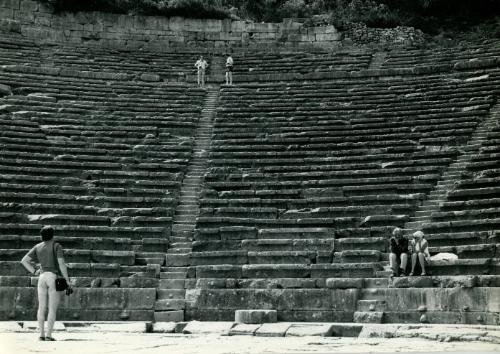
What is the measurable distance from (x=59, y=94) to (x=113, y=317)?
30.1 ft

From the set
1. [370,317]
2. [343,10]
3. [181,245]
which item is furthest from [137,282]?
[343,10]

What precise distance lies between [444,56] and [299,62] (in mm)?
4231

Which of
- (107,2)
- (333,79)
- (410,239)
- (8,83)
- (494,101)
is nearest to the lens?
(410,239)

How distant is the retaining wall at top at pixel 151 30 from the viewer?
22734 mm

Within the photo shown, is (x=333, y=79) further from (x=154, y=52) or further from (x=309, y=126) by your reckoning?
(x=154, y=52)

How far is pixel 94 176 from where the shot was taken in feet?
44.3

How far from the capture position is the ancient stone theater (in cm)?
985

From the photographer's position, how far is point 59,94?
1753 centimetres

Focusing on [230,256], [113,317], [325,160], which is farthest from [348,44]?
[113,317]

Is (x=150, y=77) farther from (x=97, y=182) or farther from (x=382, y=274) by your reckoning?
(x=382, y=274)

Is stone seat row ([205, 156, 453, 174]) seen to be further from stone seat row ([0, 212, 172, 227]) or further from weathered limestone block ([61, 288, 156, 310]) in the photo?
weathered limestone block ([61, 288, 156, 310])

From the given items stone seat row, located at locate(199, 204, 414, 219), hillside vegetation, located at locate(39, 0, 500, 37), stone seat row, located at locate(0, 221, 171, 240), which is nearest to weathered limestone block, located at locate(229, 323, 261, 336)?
stone seat row, located at locate(0, 221, 171, 240)

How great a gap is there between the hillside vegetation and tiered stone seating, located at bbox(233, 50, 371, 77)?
2.47 metres

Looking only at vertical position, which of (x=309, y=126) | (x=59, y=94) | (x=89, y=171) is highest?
(x=59, y=94)
